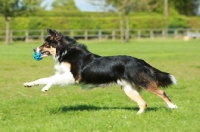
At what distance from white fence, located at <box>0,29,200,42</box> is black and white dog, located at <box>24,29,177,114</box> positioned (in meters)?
46.4

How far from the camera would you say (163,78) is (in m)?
11.0

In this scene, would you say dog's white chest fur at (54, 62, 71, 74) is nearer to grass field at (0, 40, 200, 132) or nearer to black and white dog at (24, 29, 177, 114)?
black and white dog at (24, 29, 177, 114)

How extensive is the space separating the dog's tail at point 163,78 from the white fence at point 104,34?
4692 cm

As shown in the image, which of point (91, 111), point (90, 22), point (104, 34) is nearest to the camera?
point (91, 111)

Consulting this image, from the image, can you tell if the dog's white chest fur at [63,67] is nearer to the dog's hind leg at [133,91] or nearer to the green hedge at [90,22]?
the dog's hind leg at [133,91]

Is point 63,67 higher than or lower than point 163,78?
higher

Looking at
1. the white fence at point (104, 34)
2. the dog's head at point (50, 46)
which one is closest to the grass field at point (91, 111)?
the dog's head at point (50, 46)

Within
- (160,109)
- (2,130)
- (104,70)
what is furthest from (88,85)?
(2,130)

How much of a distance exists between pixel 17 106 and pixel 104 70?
8.42 feet

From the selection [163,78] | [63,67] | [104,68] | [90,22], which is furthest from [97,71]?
[90,22]

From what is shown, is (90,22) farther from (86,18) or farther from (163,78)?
(163,78)

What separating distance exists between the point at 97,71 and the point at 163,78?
4.95ft

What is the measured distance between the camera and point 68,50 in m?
11.0

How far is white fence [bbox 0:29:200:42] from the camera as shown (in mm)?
58219
